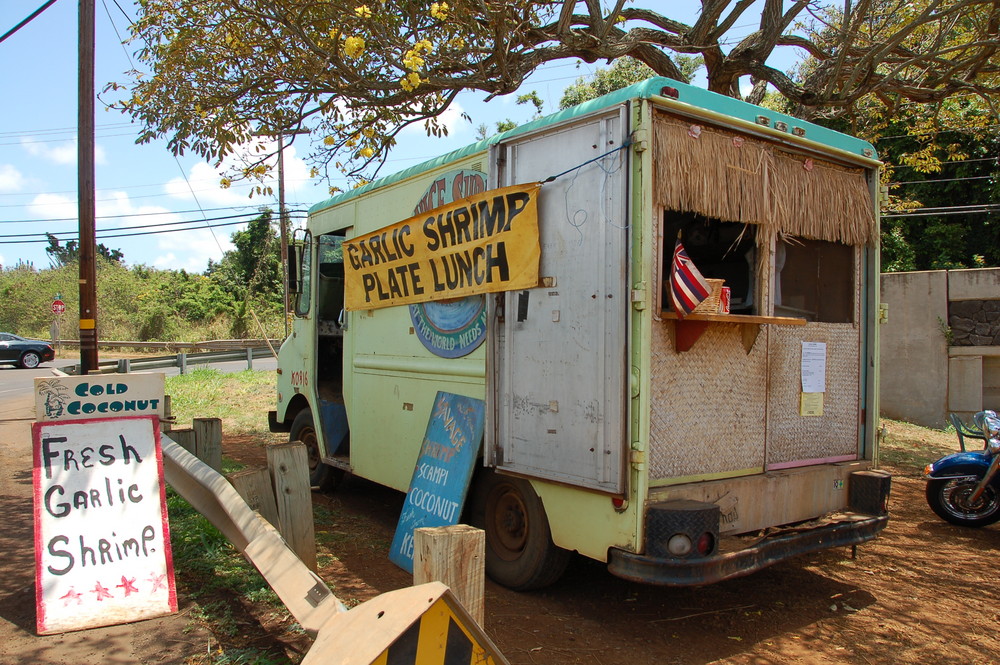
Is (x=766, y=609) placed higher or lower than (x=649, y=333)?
lower

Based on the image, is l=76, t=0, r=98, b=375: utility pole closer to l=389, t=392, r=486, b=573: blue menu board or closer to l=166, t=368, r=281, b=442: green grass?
l=166, t=368, r=281, b=442: green grass

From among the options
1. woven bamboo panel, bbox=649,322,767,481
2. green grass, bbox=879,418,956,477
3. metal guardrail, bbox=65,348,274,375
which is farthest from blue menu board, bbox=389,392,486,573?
metal guardrail, bbox=65,348,274,375

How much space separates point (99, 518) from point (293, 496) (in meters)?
1.09

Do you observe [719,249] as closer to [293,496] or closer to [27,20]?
[293,496]

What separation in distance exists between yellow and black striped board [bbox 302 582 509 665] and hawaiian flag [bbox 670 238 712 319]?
2.06 metres

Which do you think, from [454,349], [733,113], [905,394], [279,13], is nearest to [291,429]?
[454,349]

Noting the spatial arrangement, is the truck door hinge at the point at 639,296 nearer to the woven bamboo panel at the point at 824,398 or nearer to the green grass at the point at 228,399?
the woven bamboo panel at the point at 824,398

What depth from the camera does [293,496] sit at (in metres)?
4.66

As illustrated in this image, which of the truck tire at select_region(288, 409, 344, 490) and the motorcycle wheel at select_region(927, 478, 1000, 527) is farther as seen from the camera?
the truck tire at select_region(288, 409, 344, 490)

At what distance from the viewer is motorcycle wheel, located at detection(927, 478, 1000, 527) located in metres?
6.19

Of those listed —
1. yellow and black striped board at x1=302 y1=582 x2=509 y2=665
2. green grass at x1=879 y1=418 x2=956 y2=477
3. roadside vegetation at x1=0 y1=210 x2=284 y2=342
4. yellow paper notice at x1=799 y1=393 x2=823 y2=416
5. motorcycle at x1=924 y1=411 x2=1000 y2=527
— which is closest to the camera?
yellow and black striped board at x1=302 y1=582 x2=509 y2=665

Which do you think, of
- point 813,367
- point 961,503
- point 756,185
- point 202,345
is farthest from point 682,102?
point 202,345

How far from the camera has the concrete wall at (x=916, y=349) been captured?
40.3 feet

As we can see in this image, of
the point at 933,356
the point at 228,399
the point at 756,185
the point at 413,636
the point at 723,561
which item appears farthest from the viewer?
the point at 228,399
